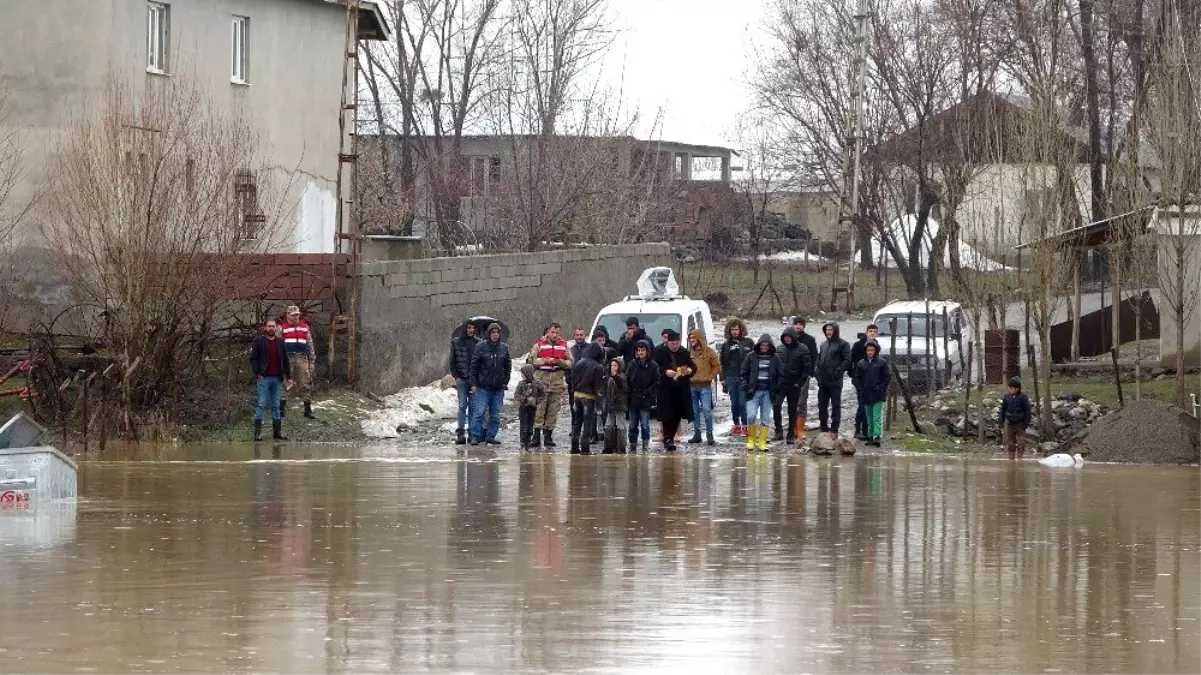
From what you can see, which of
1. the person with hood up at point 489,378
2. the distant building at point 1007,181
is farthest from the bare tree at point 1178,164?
the person with hood up at point 489,378

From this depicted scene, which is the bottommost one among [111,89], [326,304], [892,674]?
[892,674]

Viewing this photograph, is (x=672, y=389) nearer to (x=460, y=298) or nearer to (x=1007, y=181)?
(x=1007, y=181)

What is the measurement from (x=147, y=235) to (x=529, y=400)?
18.7 ft

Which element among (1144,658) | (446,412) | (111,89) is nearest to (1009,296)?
(446,412)

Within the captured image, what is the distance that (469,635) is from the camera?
11.0 meters

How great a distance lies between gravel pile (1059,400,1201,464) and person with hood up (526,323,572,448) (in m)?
6.72

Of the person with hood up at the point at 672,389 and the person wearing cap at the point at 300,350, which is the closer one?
the person with hood up at the point at 672,389

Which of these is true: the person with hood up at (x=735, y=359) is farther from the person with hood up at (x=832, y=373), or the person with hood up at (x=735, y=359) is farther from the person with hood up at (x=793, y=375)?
the person with hood up at (x=832, y=373)

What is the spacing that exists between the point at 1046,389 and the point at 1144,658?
54.2 feet

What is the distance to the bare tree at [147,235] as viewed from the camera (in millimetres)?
26078

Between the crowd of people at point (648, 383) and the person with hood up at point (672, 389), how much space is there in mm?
13

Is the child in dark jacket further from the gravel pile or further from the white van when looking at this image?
the white van

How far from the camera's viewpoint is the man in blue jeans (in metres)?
25.6

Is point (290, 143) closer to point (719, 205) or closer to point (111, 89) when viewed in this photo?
point (111, 89)
